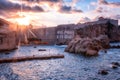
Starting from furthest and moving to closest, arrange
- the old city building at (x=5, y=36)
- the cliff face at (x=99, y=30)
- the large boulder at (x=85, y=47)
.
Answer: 1. the cliff face at (x=99, y=30)
2. the old city building at (x=5, y=36)
3. the large boulder at (x=85, y=47)

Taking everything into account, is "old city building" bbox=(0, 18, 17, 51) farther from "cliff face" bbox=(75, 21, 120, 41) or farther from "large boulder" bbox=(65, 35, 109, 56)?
"cliff face" bbox=(75, 21, 120, 41)

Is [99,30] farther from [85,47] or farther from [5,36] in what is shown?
[5,36]

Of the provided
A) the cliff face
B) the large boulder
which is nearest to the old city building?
the large boulder

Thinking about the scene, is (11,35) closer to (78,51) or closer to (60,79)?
(78,51)

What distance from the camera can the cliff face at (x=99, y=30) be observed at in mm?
161875

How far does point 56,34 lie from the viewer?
511 feet

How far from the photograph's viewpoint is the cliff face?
162m

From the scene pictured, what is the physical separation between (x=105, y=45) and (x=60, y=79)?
248 ft

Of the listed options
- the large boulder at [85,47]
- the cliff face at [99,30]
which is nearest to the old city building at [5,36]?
the large boulder at [85,47]

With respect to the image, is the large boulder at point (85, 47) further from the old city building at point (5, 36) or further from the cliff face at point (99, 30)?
the cliff face at point (99, 30)

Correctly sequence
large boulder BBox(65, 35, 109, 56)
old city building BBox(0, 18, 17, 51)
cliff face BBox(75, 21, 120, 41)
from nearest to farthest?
large boulder BBox(65, 35, 109, 56) → old city building BBox(0, 18, 17, 51) → cliff face BBox(75, 21, 120, 41)

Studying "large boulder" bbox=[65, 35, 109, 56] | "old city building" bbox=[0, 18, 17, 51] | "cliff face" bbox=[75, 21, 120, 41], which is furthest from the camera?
"cliff face" bbox=[75, 21, 120, 41]

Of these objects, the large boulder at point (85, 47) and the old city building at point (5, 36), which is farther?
the old city building at point (5, 36)

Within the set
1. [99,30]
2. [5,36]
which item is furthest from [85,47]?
[99,30]
